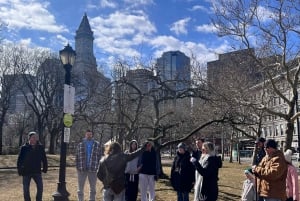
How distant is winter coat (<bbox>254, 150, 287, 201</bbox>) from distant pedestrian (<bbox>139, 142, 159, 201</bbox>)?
13.1 ft

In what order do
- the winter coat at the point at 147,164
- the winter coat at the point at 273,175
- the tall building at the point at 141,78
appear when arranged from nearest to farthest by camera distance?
the winter coat at the point at 273,175 → the winter coat at the point at 147,164 → the tall building at the point at 141,78

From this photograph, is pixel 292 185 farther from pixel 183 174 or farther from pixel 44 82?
pixel 44 82

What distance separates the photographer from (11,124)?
74.5 meters

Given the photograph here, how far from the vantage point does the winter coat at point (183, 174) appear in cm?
923

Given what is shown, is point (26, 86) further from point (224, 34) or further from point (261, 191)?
point (261, 191)

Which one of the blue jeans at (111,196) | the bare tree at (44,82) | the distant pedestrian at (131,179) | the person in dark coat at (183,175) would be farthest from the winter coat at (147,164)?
the bare tree at (44,82)

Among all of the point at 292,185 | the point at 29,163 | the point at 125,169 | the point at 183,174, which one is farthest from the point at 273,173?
the point at 29,163

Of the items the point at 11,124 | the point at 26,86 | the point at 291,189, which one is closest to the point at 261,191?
the point at 291,189

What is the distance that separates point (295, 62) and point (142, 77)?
8418 mm

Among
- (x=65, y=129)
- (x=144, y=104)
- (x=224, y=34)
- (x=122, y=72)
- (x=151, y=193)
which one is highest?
(x=224, y=34)

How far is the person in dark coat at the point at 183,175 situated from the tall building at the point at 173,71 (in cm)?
819

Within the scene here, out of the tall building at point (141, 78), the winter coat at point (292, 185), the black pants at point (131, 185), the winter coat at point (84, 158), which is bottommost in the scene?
the black pants at point (131, 185)

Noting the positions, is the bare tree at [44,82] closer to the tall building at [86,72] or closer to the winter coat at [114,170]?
the tall building at [86,72]

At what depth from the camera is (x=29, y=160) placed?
30.9ft
